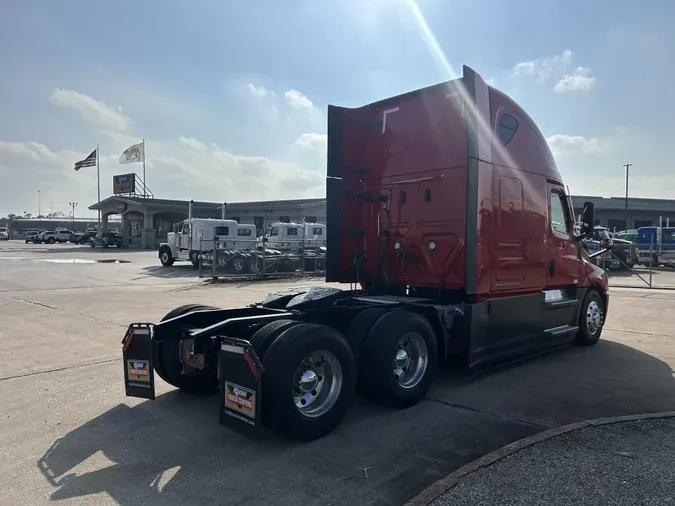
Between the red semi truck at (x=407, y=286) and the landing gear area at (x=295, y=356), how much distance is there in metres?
0.01

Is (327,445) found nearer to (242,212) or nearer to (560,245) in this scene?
(560,245)

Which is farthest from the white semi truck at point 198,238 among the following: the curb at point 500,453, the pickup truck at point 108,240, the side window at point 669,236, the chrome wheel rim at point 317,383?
the pickup truck at point 108,240

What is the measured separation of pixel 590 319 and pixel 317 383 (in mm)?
5667

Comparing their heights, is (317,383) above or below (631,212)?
below

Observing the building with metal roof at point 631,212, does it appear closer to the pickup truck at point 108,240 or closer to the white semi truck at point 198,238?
the white semi truck at point 198,238

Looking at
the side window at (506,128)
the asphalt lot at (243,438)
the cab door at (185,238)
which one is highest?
the side window at (506,128)

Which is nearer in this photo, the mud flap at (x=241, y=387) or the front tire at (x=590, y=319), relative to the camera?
the mud flap at (x=241, y=387)

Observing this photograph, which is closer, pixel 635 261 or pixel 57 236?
pixel 635 261

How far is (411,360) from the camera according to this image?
523 cm

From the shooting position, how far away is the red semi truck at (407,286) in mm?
4195

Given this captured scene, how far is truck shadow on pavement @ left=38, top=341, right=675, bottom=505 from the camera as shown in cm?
336

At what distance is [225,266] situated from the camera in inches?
808

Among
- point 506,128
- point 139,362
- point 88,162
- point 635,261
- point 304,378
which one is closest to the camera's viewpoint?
point 304,378

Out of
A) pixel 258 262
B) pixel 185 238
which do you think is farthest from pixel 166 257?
pixel 258 262
